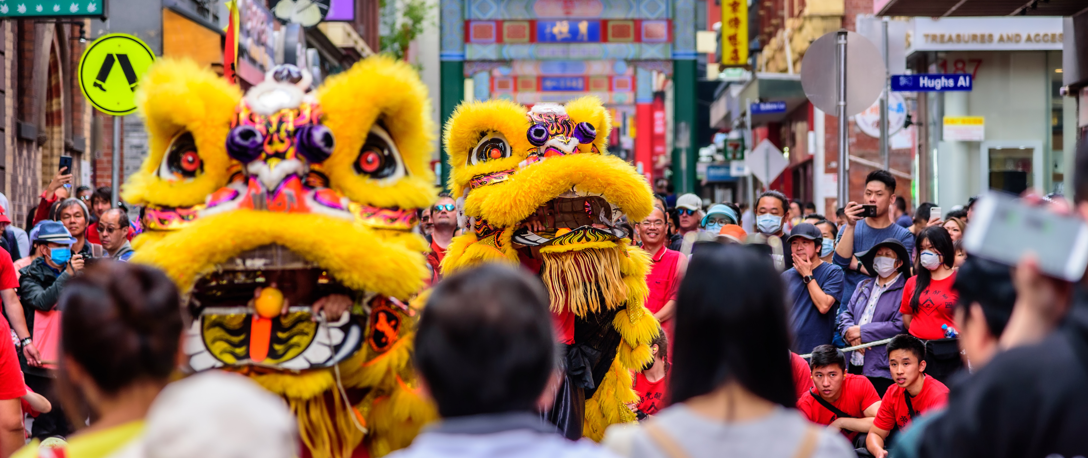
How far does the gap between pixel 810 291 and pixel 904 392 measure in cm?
132

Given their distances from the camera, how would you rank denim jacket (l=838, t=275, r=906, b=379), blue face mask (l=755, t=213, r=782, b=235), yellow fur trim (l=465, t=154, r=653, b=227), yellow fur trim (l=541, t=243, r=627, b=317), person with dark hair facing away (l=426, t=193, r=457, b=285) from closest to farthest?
yellow fur trim (l=465, t=154, r=653, b=227), yellow fur trim (l=541, t=243, r=627, b=317), denim jacket (l=838, t=275, r=906, b=379), person with dark hair facing away (l=426, t=193, r=457, b=285), blue face mask (l=755, t=213, r=782, b=235)

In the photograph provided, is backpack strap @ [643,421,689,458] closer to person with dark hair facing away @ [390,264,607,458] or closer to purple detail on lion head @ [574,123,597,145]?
person with dark hair facing away @ [390,264,607,458]

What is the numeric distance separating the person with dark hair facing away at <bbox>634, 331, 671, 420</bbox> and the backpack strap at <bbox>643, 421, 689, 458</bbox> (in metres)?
4.08

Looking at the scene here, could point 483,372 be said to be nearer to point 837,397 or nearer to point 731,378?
point 731,378

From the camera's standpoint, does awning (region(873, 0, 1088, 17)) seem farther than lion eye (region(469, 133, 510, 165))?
Yes

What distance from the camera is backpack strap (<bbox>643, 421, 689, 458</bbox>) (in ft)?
7.73

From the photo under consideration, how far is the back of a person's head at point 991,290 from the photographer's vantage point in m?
2.46

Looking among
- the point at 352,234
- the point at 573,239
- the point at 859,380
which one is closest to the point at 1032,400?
the point at 352,234

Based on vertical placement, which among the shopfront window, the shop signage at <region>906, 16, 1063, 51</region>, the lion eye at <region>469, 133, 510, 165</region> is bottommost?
the lion eye at <region>469, 133, 510, 165</region>

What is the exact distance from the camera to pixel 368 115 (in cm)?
341

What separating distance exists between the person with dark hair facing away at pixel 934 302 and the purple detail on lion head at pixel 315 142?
4.24 metres

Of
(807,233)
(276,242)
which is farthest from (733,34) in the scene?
(276,242)

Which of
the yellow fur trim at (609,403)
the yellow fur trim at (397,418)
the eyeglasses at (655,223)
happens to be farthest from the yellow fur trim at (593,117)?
the yellow fur trim at (397,418)

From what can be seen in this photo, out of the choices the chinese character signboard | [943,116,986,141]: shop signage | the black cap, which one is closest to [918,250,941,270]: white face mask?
the black cap
